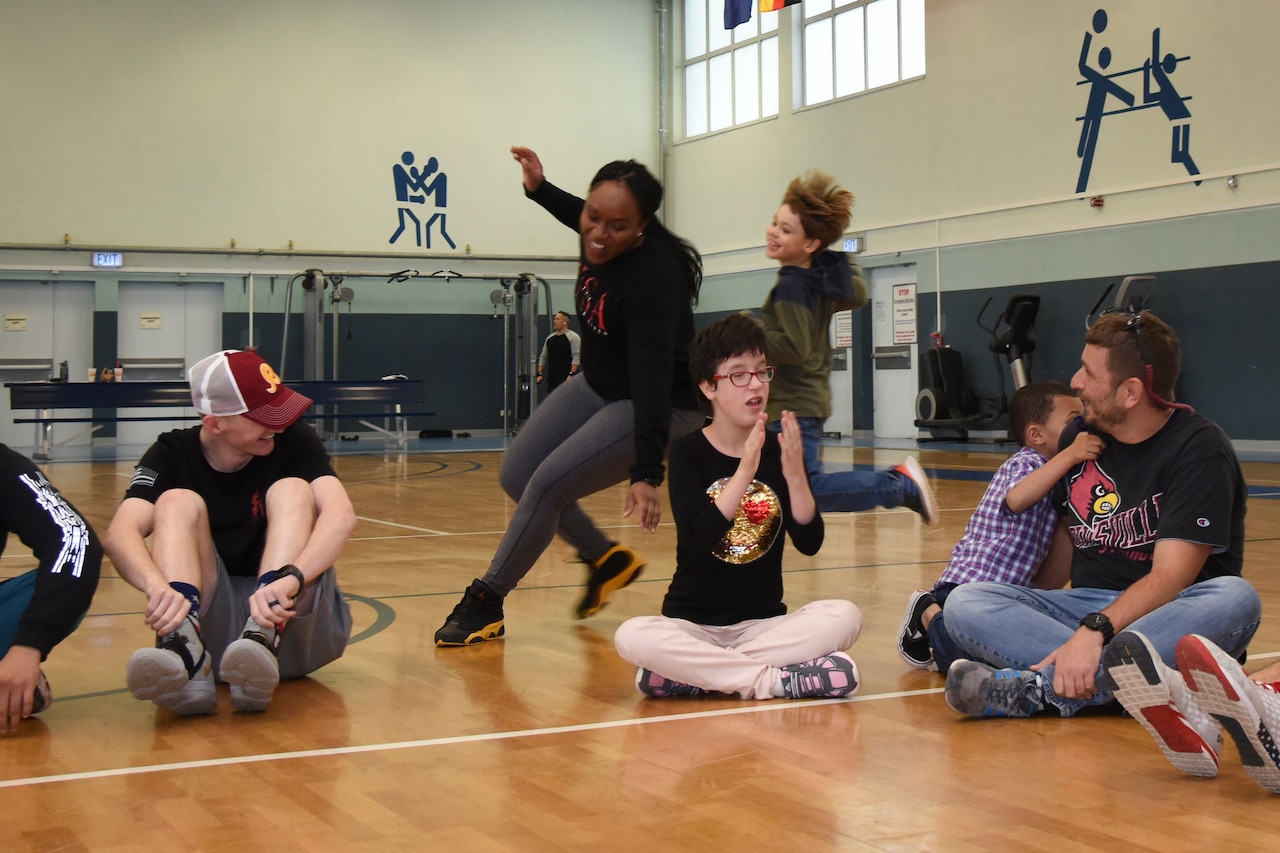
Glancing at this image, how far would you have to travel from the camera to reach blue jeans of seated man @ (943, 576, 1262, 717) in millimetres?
2568

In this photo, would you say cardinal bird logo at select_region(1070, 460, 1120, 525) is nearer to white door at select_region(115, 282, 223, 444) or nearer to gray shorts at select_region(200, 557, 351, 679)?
gray shorts at select_region(200, 557, 351, 679)

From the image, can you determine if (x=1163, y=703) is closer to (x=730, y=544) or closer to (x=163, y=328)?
(x=730, y=544)

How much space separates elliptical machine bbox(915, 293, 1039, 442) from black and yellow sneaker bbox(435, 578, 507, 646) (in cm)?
1098

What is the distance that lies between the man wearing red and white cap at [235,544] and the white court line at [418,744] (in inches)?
9.8

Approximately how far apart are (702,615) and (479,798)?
39.8 inches

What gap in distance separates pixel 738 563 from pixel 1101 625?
0.84m

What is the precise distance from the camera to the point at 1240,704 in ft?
6.68

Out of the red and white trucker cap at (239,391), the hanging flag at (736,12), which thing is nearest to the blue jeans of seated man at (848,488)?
the red and white trucker cap at (239,391)

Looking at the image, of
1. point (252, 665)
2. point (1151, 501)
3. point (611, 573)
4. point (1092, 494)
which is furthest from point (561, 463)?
point (1151, 501)

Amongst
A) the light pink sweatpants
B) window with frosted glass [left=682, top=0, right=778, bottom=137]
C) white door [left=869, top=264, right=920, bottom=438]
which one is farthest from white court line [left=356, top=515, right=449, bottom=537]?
window with frosted glass [left=682, top=0, right=778, bottom=137]

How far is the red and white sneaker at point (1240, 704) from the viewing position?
2.04 m

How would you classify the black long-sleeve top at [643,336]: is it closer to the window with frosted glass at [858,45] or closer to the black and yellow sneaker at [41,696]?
the black and yellow sneaker at [41,696]

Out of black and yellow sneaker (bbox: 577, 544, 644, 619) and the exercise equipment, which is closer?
black and yellow sneaker (bbox: 577, 544, 644, 619)

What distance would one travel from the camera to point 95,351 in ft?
55.2
